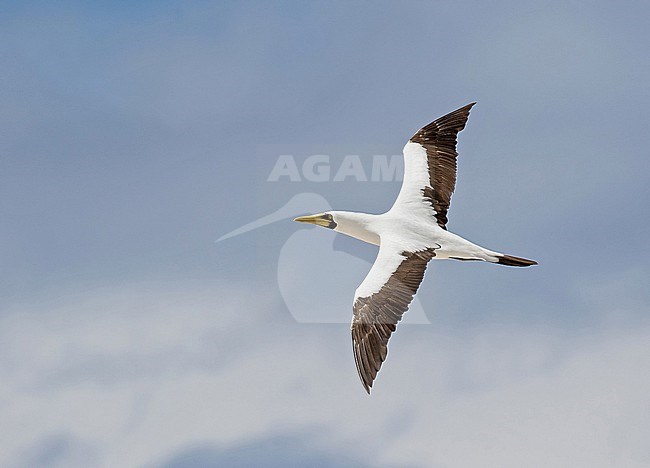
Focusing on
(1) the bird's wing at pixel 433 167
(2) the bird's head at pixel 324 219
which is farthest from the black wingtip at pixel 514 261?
(2) the bird's head at pixel 324 219

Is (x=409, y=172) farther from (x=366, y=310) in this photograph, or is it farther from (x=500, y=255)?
(x=366, y=310)

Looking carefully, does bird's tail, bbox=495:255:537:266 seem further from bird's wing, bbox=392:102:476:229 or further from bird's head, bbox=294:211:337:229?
bird's head, bbox=294:211:337:229

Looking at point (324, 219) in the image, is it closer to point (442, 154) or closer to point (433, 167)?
point (433, 167)

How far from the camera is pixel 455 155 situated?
24.0 meters

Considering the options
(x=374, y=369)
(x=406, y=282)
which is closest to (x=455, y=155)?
(x=406, y=282)

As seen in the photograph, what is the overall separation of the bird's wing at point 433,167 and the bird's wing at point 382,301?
213cm

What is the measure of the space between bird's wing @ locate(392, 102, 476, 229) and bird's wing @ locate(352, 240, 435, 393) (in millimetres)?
2134

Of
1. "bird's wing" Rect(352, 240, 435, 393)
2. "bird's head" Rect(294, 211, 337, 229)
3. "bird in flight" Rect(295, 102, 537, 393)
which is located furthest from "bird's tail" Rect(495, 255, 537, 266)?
"bird's head" Rect(294, 211, 337, 229)

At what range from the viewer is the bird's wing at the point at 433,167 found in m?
23.5

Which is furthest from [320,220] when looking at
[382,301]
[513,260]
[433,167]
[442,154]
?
[513,260]

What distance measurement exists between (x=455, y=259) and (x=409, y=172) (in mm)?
2827

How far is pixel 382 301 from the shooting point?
20.1m

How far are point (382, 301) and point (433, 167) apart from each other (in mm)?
4851

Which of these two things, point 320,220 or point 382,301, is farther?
point 320,220
